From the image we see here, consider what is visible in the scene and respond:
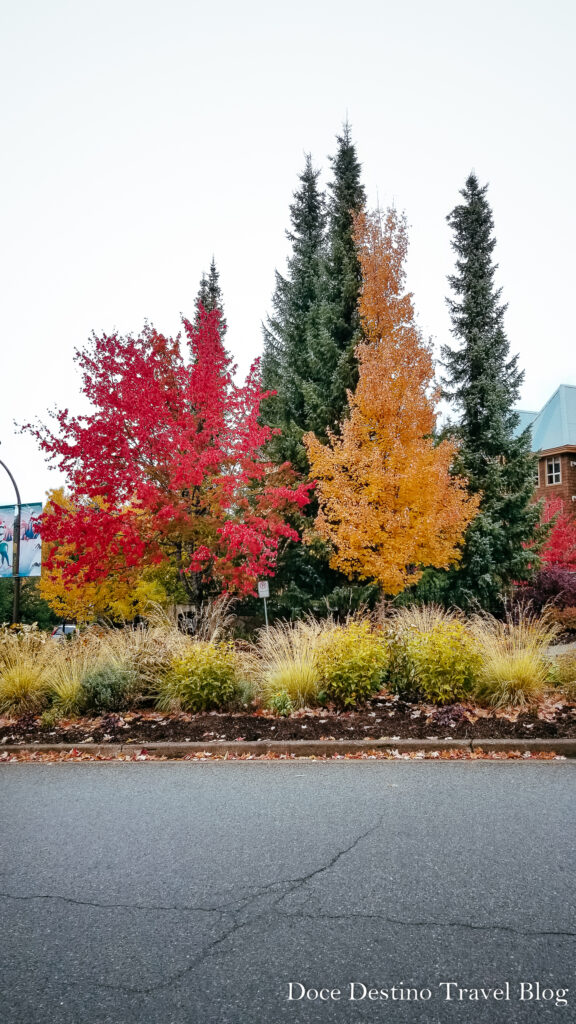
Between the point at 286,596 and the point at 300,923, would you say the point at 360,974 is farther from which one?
the point at 286,596

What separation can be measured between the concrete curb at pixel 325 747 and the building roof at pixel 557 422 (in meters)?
27.8

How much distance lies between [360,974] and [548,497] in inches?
1249

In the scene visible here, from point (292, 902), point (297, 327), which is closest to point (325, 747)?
point (292, 902)

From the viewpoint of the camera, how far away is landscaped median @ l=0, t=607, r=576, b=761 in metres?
6.81

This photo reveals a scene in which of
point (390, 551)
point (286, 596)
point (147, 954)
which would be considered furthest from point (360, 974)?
point (286, 596)

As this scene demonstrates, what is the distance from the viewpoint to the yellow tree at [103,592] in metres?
14.8

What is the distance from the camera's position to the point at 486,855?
3826 mm

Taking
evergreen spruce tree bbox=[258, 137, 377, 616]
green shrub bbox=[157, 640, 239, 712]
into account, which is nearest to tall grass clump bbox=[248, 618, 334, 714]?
green shrub bbox=[157, 640, 239, 712]

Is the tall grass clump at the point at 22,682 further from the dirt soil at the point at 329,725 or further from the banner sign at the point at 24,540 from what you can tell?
the banner sign at the point at 24,540

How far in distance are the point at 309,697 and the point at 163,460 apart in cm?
577

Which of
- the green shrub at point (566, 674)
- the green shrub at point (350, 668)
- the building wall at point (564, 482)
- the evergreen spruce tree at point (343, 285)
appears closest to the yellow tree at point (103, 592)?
the green shrub at point (350, 668)

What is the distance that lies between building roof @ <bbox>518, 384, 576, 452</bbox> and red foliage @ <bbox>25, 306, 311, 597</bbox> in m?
23.7

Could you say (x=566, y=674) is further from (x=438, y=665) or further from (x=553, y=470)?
(x=553, y=470)

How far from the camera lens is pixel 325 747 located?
6.66 m
